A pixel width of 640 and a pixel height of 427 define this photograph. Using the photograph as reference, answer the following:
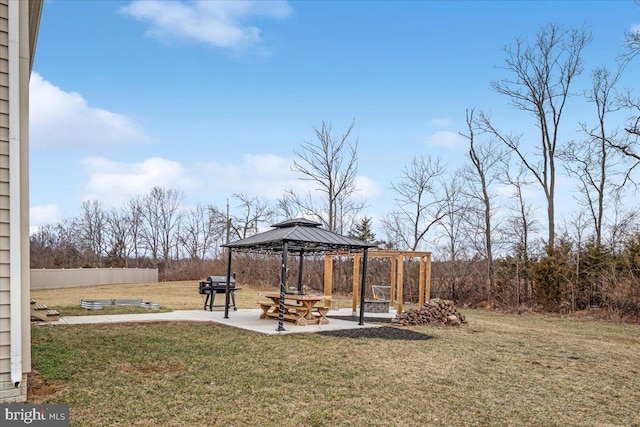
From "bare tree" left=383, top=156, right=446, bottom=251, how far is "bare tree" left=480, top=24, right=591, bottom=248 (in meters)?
4.24

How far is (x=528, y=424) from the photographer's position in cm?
380

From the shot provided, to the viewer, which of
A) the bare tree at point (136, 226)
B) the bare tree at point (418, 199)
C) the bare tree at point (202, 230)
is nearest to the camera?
the bare tree at point (418, 199)

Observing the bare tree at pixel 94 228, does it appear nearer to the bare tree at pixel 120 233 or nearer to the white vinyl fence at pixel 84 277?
the bare tree at pixel 120 233

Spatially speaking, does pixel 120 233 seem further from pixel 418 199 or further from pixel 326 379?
pixel 326 379

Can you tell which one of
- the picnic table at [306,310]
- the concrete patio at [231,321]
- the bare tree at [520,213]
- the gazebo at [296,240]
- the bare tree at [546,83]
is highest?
the bare tree at [546,83]

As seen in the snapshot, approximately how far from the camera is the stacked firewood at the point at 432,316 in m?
9.86

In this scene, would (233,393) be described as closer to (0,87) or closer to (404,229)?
(0,87)

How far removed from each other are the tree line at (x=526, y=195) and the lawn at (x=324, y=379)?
6.28m

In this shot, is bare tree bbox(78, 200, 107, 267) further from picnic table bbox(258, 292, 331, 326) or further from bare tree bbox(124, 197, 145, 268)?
picnic table bbox(258, 292, 331, 326)

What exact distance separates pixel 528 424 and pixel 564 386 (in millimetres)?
1550

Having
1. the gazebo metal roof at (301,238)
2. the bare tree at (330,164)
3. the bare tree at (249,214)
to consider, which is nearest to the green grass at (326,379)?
the gazebo metal roof at (301,238)

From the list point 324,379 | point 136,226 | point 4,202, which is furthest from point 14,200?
point 136,226

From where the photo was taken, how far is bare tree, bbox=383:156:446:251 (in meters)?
21.9

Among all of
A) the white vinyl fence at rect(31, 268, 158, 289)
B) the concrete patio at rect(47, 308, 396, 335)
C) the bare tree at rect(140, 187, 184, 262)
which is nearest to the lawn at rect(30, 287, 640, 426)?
the concrete patio at rect(47, 308, 396, 335)
